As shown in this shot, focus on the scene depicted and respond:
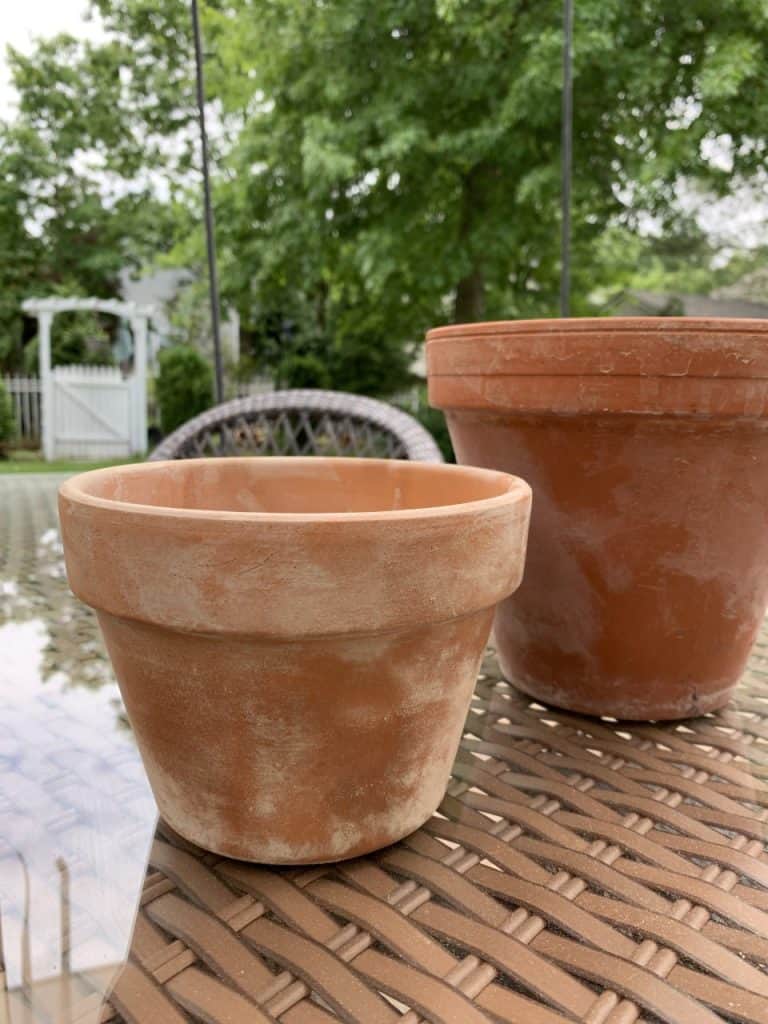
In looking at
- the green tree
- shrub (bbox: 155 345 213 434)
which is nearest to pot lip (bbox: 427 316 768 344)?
the green tree

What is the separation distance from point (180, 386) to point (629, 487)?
281 inches

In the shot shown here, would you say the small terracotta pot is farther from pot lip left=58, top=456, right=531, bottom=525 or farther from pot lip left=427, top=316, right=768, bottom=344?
pot lip left=427, top=316, right=768, bottom=344

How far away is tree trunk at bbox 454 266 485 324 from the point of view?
6.35 metres

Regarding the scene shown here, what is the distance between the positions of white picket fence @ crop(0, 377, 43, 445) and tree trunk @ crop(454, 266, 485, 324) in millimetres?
4520

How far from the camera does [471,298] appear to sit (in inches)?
253

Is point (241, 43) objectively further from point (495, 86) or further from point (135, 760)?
point (135, 760)

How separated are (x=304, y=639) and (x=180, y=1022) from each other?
0.25 metres

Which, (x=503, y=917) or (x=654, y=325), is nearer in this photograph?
(x=503, y=917)

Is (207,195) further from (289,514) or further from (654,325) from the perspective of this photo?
(289,514)

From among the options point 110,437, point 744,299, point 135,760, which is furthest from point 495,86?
point 744,299

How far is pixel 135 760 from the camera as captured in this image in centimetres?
85

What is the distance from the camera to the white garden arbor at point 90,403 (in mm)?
7297

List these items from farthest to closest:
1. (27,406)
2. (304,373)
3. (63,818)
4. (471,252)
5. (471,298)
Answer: (304,373) < (27,406) < (471,298) < (471,252) < (63,818)

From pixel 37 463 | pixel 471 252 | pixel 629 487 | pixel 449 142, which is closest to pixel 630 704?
pixel 629 487
